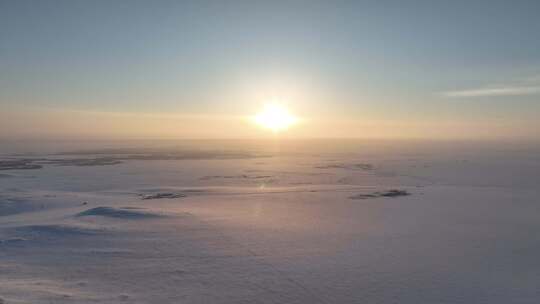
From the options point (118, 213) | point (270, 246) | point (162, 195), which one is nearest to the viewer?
point (270, 246)

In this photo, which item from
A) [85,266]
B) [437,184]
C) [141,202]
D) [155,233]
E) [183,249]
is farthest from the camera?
[437,184]

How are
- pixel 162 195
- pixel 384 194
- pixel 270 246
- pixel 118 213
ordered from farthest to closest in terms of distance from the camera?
pixel 384 194, pixel 162 195, pixel 118 213, pixel 270 246

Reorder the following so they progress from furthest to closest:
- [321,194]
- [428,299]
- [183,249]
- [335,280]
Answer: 1. [321,194]
2. [183,249]
3. [335,280]
4. [428,299]

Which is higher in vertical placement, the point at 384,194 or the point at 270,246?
the point at 384,194

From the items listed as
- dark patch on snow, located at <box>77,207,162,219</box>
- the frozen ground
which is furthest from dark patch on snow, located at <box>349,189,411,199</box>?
dark patch on snow, located at <box>77,207,162,219</box>

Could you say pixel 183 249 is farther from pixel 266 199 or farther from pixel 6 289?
pixel 266 199

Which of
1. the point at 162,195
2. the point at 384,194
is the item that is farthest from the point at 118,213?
the point at 384,194

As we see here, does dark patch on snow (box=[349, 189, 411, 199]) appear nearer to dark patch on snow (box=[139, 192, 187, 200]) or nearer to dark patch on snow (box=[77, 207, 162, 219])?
dark patch on snow (box=[139, 192, 187, 200])

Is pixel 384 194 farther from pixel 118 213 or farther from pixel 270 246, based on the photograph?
pixel 118 213

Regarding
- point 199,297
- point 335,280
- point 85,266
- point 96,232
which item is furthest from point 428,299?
point 96,232
